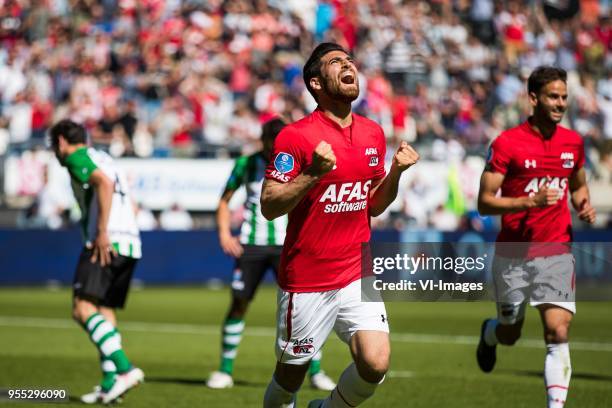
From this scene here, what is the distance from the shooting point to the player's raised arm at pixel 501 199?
8828mm

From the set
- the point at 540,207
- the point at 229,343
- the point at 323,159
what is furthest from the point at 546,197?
the point at 229,343

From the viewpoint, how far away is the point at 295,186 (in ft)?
23.3

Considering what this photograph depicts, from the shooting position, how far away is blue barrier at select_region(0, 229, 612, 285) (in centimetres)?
2353

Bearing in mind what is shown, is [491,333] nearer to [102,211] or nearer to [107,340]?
[107,340]

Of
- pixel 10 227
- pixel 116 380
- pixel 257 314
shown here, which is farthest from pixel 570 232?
pixel 10 227

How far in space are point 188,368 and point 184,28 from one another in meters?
16.7

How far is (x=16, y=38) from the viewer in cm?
2803

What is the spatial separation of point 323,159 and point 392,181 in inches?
34.7

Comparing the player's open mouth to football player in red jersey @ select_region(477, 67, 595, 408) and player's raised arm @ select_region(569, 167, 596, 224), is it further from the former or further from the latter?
player's raised arm @ select_region(569, 167, 596, 224)

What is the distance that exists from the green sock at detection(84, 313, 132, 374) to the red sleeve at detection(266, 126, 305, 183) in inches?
150

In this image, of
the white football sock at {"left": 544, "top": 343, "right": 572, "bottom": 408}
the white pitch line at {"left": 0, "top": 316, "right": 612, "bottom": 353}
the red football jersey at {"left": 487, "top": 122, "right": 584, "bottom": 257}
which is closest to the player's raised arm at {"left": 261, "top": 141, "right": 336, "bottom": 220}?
the white football sock at {"left": 544, "top": 343, "right": 572, "bottom": 408}

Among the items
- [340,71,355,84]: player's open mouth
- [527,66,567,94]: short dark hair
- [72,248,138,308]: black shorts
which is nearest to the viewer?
[340,71,355,84]: player's open mouth

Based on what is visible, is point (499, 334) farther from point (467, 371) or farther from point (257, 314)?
point (257, 314)

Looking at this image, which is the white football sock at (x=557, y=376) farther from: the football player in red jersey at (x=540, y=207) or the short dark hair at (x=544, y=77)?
the short dark hair at (x=544, y=77)
